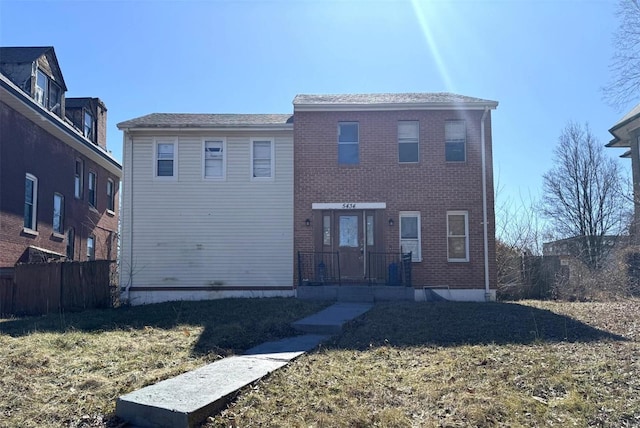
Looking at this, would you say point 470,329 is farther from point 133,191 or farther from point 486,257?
point 133,191

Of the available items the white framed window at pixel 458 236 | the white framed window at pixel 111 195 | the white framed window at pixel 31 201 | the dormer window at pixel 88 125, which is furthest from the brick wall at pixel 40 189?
the white framed window at pixel 458 236

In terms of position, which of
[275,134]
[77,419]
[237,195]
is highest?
[275,134]

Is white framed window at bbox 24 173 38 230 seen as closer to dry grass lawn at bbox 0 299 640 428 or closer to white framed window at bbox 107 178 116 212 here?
white framed window at bbox 107 178 116 212

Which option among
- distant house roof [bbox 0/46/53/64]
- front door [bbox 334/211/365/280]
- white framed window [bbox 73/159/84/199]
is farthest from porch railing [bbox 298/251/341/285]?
distant house roof [bbox 0/46/53/64]

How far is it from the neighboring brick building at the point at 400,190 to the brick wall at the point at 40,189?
895cm

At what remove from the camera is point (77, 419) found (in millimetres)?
4543

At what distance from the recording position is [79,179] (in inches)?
841

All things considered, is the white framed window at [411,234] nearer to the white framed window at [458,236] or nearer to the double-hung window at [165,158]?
the white framed window at [458,236]

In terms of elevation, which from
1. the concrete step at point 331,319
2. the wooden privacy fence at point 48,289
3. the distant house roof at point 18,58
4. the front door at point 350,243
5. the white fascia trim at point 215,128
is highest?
the distant house roof at point 18,58

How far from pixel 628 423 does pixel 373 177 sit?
408 inches

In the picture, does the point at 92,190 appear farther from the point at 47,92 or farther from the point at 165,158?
the point at 165,158

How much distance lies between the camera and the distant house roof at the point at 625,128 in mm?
19617

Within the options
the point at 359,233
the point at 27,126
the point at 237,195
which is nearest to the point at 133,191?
the point at 237,195

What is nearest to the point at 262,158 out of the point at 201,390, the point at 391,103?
the point at 391,103
